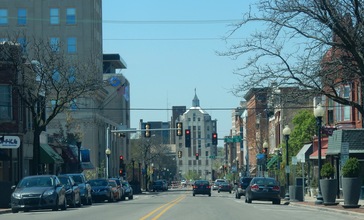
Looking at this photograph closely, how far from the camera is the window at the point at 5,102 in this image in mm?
52031

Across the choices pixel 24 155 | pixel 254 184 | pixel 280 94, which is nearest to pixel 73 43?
pixel 24 155

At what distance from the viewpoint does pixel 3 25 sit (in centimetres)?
9056

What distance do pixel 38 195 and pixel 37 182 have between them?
1.45 metres

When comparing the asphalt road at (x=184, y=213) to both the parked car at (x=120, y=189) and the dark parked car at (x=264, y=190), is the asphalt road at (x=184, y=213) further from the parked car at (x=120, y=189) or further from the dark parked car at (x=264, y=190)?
the parked car at (x=120, y=189)

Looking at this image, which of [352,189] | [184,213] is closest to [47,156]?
[184,213]

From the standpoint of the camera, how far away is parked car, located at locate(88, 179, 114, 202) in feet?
168

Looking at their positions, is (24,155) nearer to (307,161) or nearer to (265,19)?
Answer: (307,161)

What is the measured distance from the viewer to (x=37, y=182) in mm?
35469

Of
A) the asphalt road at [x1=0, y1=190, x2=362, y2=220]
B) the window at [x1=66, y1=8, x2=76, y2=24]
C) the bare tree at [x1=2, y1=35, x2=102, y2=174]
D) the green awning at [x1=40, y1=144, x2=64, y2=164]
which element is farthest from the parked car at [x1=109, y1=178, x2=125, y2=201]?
the window at [x1=66, y1=8, x2=76, y2=24]

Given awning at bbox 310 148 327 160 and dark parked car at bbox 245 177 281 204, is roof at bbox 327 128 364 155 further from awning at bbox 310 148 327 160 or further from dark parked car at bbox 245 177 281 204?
awning at bbox 310 148 327 160

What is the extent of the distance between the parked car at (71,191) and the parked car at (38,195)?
110 inches

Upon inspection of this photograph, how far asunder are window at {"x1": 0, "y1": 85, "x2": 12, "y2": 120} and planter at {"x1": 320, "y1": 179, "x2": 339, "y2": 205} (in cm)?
2451

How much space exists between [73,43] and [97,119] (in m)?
9.72

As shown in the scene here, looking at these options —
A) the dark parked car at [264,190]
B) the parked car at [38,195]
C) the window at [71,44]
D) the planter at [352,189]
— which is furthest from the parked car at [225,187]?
the planter at [352,189]
